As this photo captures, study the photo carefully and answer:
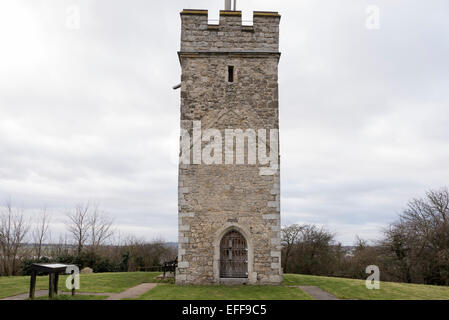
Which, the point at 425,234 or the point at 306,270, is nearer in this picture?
the point at 425,234

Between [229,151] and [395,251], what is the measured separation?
14826 millimetres

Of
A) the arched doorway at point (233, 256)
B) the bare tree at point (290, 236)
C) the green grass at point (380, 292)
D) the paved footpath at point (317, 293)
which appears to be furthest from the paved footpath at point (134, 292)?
the bare tree at point (290, 236)

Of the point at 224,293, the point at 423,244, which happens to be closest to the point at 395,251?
the point at 423,244

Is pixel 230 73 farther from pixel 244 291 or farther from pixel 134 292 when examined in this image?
pixel 134 292

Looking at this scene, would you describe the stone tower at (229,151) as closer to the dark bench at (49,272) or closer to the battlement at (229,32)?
the battlement at (229,32)

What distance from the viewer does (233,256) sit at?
13.0m

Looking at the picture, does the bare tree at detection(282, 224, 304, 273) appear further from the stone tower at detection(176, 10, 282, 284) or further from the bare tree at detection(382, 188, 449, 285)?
the stone tower at detection(176, 10, 282, 284)

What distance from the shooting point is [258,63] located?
14.0 metres

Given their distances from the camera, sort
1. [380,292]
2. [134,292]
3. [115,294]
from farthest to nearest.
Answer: [380,292], [134,292], [115,294]

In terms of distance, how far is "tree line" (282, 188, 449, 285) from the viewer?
20.0 m

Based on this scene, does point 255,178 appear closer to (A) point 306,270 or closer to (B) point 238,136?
(B) point 238,136

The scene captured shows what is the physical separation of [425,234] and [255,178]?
14.7 m

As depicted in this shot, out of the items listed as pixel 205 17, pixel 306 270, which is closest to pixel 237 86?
pixel 205 17

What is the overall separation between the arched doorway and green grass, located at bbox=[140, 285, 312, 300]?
816 millimetres
